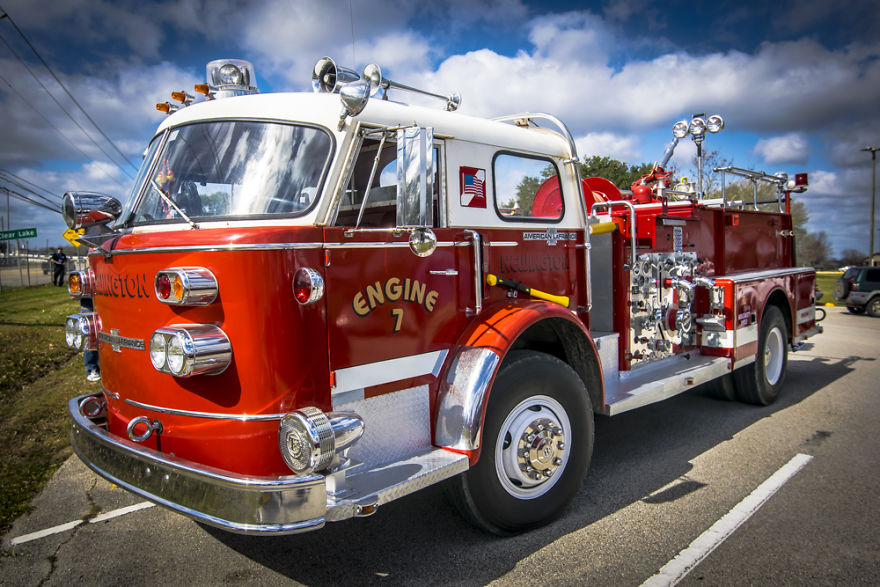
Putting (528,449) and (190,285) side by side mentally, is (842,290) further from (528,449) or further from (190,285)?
(190,285)

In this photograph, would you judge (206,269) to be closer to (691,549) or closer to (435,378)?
(435,378)

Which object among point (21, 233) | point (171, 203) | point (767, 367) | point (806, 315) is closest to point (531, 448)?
point (171, 203)

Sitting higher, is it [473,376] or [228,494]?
[473,376]

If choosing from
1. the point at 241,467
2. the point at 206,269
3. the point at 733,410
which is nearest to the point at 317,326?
the point at 206,269

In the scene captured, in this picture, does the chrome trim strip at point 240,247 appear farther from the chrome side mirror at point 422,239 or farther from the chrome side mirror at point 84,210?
the chrome side mirror at point 84,210

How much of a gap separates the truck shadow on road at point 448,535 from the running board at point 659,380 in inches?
21.0

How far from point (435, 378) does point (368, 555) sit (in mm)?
1037

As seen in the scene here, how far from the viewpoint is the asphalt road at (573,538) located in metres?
3.11

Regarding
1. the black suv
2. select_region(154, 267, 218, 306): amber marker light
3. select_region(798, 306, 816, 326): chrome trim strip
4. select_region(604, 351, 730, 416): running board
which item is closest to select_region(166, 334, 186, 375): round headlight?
select_region(154, 267, 218, 306): amber marker light

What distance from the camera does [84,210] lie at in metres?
3.90

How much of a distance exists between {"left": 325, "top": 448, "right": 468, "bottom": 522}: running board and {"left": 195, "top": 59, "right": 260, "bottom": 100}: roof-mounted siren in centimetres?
235

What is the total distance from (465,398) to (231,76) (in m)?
2.39

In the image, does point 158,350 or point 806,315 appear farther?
point 806,315

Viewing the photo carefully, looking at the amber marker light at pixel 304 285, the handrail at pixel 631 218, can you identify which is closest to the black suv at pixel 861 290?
the handrail at pixel 631 218
